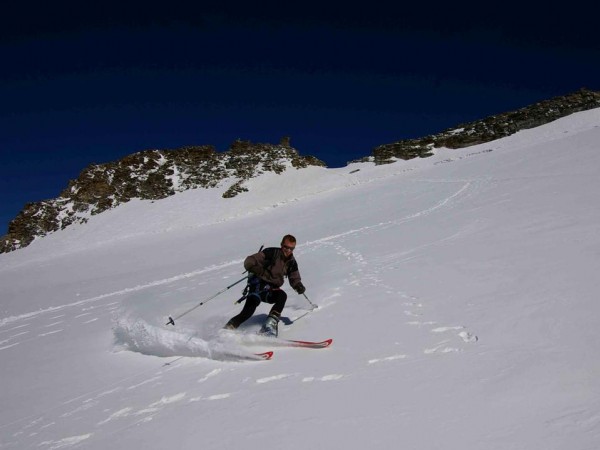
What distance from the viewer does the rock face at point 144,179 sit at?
3772 centimetres

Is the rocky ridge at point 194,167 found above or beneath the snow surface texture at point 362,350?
above

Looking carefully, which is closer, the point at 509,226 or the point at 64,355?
the point at 64,355

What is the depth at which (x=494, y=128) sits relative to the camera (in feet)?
149

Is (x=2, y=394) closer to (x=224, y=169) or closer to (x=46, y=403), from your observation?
(x=46, y=403)

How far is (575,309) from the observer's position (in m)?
4.49

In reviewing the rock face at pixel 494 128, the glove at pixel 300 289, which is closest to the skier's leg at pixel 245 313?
the glove at pixel 300 289

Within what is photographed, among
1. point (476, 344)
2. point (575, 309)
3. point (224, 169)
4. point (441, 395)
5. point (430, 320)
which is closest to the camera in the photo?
point (441, 395)

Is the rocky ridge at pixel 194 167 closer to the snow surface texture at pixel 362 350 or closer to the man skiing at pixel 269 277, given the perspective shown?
the snow surface texture at pixel 362 350

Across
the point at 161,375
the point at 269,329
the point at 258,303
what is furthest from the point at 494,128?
the point at 161,375

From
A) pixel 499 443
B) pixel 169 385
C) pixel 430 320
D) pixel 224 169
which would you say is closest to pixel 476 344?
pixel 430 320

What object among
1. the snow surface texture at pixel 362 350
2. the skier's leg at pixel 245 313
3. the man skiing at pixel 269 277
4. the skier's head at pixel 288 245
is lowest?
the snow surface texture at pixel 362 350

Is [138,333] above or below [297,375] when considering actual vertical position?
above

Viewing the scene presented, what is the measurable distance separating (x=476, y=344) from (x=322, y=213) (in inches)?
758

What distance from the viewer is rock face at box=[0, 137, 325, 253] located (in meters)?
37.7
